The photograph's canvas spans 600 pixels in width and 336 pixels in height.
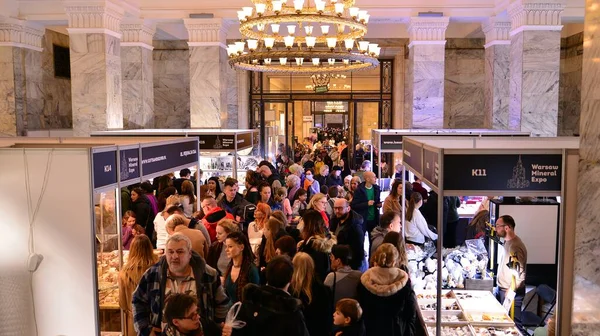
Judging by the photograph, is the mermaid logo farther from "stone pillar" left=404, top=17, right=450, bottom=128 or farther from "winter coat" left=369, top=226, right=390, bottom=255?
"stone pillar" left=404, top=17, right=450, bottom=128

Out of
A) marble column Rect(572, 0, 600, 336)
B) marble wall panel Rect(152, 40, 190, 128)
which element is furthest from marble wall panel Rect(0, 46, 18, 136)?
marble column Rect(572, 0, 600, 336)

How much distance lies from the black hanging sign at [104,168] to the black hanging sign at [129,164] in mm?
208

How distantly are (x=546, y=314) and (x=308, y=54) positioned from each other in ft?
15.6

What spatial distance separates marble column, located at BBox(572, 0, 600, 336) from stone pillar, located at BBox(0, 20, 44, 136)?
12.8 metres

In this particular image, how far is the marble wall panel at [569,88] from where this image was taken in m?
16.0

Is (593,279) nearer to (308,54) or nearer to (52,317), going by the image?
(52,317)

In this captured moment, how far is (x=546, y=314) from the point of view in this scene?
18.4 feet

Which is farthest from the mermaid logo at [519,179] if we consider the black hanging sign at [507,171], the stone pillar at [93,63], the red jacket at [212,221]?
the stone pillar at [93,63]

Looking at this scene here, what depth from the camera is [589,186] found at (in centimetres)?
399

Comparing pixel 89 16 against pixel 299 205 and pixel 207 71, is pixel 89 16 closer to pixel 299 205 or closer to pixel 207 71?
pixel 207 71

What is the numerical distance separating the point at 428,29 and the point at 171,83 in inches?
341

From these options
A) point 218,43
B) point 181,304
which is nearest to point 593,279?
point 181,304

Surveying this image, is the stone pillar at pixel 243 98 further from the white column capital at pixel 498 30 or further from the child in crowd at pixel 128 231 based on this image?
the child in crowd at pixel 128 231

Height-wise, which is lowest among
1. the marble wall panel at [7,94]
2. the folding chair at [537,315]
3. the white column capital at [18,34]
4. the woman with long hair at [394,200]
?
the folding chair at [537,315]
